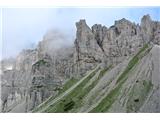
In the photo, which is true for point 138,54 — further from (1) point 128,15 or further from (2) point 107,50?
(1) point 128,15

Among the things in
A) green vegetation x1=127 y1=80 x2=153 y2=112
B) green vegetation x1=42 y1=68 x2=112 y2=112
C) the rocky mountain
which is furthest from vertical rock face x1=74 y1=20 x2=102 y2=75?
green vegetation x1=127 y1=80 x2=153 y2=112

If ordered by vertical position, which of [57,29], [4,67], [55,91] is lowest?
[55,91]

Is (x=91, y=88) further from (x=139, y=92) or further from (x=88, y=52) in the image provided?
(x=88, y=52)

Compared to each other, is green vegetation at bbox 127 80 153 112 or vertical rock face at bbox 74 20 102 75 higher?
vertical rock face at bbox 74 20 102 75

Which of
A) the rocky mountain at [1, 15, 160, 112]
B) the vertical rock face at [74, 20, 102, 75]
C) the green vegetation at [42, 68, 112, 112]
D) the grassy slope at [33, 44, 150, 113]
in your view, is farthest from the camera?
the vertical rock face at [74, 20, 102, 75]

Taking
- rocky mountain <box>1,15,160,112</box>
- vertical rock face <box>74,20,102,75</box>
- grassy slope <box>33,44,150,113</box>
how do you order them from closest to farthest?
rocky mountain <box>1,15,160,112</box>
grassy slope <box>33,44,150,113</box>
vertical rock face <box>74,20,102,75</box>

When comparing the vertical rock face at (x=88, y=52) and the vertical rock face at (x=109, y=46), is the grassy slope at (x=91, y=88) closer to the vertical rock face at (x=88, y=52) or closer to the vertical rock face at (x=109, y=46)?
the vertical rock face at (x=109, y=46)

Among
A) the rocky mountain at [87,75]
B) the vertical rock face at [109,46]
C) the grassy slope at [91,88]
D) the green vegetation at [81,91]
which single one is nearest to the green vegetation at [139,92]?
the rocky mountain at [87,75]

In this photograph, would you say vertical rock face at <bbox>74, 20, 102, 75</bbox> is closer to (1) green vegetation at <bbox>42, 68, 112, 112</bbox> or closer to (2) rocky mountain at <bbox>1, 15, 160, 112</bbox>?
(2) rocky mountain at <bbox>1, 15, 160, 112</bbox>
